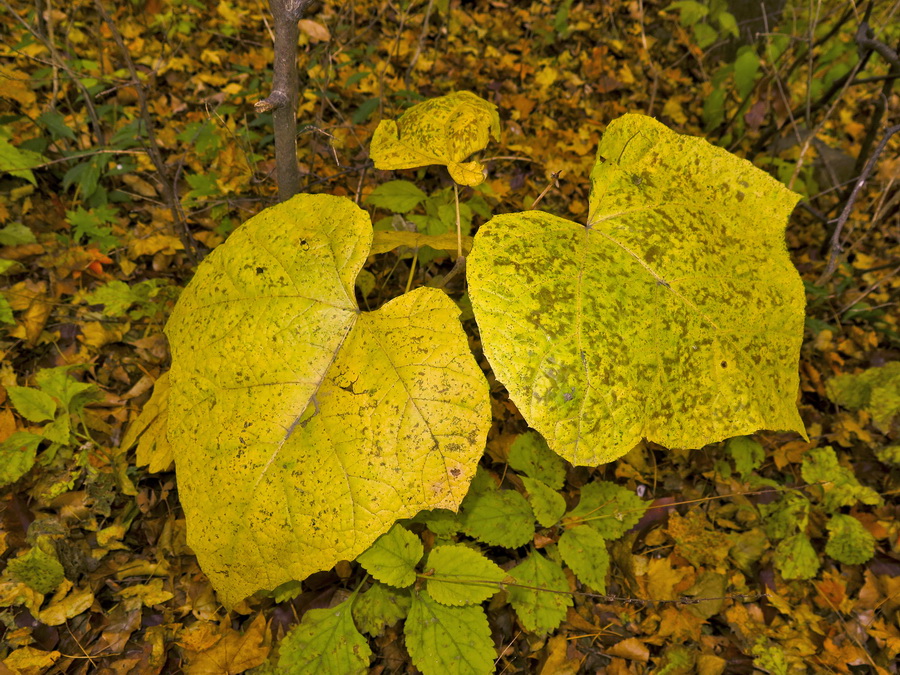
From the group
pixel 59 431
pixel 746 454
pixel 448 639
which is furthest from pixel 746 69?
pixel 59 431

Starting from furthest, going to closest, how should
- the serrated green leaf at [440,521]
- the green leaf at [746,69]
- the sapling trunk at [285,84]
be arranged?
the green leaf at [746,69] → the serrated green leaf at [440,521] → the sapling trunk at [285,84]

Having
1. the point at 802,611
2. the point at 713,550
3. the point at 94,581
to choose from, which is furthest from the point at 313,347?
the point at 802,611

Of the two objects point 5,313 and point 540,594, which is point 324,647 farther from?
point 5,313

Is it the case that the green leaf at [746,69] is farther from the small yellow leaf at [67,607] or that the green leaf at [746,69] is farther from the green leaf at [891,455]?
the small yellow leaf at [67,607]

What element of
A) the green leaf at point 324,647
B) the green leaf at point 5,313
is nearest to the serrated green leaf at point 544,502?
the green leaf at point 324,647

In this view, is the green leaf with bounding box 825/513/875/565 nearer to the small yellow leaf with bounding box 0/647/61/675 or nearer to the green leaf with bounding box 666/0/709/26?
the small yellow leaf with bounding box 0/647/61/675

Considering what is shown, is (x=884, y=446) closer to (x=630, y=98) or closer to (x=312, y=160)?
(x=630, y=98)
